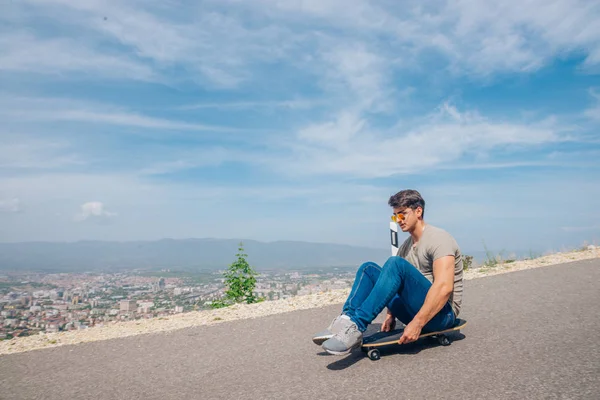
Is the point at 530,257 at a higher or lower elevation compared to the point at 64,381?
higher

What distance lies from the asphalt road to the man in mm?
311

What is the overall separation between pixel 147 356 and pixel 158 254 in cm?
12642

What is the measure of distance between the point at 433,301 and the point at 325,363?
1.23 m

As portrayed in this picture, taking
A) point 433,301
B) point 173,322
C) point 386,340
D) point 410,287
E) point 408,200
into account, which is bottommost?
point 173,322

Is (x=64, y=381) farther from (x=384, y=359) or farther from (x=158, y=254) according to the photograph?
(x=158, y=254)

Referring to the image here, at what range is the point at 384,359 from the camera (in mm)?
4324

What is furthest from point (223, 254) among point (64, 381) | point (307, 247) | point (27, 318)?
point (64, 381)

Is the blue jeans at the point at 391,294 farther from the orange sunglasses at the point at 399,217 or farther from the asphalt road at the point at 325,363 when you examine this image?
the orange sunglasses at the point at 399,217

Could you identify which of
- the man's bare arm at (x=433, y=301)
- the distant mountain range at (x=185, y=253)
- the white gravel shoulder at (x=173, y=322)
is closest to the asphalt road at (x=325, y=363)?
the man's bare arm at (x=433, y=301)

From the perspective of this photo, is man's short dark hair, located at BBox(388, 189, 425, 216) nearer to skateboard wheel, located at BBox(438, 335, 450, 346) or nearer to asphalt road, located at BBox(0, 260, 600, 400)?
skateboard wheel, located at BBox(438, 335, 450, 346)

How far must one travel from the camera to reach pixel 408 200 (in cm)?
457

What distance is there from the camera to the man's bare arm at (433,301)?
4133 mm

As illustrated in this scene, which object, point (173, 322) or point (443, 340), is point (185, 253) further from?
point (443, 340)

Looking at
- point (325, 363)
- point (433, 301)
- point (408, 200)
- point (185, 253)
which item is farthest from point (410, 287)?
point (185, 253)
